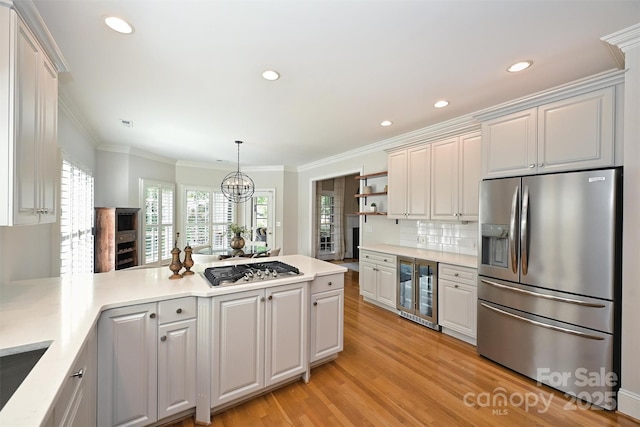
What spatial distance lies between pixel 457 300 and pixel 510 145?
1.70 metres

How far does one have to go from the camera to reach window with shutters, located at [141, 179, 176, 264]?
5391 millimetres

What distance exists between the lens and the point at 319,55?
79.0 inches

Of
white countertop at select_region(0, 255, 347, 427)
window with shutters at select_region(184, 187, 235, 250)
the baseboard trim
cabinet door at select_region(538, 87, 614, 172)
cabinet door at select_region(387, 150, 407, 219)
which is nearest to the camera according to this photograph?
white countertop at select_region(0, 255, 347, 427)

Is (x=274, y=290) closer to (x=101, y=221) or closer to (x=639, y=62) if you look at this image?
(x=639, y=62)

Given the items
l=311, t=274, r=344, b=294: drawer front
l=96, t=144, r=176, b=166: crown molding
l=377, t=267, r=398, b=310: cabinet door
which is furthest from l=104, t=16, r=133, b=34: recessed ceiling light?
l=96, t=144, r=176, b=166: crown molding

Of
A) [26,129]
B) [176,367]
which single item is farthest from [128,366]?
[26,129]

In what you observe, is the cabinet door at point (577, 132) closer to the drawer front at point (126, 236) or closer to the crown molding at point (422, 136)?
Answer: the crown molding at point (422, 136)

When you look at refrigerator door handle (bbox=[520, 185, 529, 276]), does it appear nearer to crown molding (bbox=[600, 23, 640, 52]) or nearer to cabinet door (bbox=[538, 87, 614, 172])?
cabinet door (bbox=[538, 87, 614, 172])

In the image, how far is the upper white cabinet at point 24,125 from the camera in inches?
45.3

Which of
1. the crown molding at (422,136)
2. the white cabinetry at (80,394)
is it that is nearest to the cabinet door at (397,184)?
the crown molding at (422,136)

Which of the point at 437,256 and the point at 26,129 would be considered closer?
the point at 26,129

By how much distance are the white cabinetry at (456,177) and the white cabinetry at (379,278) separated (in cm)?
92

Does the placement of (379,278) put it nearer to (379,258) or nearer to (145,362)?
(379,258)

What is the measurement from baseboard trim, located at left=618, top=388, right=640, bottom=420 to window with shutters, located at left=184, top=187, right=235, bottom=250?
6253 millimetres
